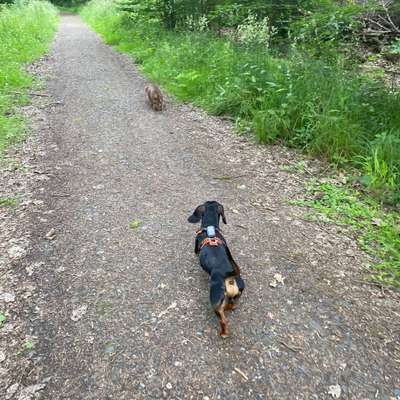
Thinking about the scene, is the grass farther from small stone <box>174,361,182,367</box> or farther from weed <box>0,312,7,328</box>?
weed <box>0,312,7,328</box>

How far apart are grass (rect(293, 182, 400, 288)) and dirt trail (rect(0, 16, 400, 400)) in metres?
0.17

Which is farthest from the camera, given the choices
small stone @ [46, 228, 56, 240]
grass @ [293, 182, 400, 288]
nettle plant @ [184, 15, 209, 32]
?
nettle plant @ [184, 15, 209, 32]

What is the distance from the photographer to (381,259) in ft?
11.0

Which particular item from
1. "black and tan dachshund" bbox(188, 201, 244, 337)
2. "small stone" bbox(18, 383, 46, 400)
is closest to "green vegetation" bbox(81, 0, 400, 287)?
"black and tan dachshund" bbox(188, 201, 244, 337)

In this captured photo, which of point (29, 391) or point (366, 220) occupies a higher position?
point (29, 391)

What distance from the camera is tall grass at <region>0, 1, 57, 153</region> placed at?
5844 millimetres

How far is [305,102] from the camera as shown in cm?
542

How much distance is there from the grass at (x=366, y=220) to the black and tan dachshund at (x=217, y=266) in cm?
144

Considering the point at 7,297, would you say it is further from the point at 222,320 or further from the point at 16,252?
the point at 222,320

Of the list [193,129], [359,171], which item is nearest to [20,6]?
[193,129]

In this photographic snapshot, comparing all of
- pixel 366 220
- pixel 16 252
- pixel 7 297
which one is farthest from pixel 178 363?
pixel 366 220

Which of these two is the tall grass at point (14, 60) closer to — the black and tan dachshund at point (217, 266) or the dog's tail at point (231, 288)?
the black and tan dachshund at point (217, 266)

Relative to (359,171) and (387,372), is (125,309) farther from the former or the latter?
(359,171)

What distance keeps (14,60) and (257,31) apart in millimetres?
6654
